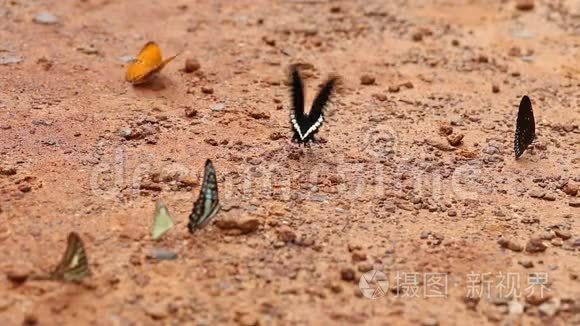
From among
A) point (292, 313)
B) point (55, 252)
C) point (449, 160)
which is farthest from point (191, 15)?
point (292, 313)

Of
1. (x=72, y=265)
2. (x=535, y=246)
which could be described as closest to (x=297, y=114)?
(x=535, y=246)

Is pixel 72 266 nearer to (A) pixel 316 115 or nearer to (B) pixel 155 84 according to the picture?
(A) pixel 316 115

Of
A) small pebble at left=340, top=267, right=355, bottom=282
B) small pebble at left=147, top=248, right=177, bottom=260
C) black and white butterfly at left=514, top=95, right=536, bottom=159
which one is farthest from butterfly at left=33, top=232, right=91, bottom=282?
black and white butterfly at left=514, top=95, right=536, bottom=159

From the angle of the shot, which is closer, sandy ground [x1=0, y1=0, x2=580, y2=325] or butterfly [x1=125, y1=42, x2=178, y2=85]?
sandy ground [x1=0, y1=0, x2=580, y2=325]

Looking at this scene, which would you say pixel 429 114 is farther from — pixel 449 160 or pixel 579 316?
pixel 579 316

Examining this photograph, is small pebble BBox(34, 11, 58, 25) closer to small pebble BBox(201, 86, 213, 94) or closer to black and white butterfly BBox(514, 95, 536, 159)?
small pebble BBox(201, 86, 213, 94)

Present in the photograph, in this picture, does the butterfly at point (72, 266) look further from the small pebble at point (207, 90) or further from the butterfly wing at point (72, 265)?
the small pebble at point (207, 90)

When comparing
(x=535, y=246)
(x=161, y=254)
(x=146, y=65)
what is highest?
(x=146, y=65)

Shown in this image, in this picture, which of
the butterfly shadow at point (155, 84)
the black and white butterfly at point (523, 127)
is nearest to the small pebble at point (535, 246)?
the black and white butterfly at point (523, 127)
